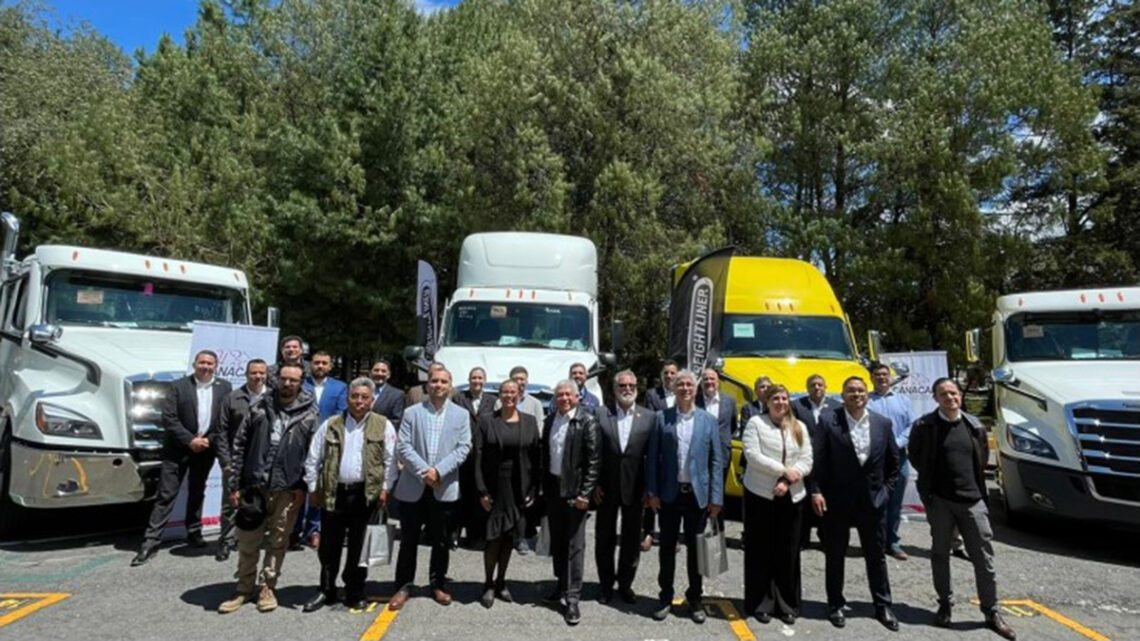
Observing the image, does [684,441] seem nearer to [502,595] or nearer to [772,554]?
[772,554]

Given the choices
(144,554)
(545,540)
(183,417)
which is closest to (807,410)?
(545,540)

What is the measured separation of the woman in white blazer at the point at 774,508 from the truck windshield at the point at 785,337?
4.28 meters

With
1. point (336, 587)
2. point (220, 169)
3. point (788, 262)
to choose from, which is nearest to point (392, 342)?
point (220, 169)

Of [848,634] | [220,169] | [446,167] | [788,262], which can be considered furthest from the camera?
[220,169]

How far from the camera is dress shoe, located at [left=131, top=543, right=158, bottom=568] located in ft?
23.3

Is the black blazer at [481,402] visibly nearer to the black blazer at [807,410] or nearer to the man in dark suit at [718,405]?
the man in dark suit at [718,405]

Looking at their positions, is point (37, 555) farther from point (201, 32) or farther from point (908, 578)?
point (201, 32)

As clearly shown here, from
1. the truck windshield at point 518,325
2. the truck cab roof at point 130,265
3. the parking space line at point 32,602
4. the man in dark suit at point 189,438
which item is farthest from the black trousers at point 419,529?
the truck cab roof at point 130,265

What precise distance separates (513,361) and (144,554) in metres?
4.29

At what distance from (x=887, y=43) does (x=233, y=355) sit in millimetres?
18754

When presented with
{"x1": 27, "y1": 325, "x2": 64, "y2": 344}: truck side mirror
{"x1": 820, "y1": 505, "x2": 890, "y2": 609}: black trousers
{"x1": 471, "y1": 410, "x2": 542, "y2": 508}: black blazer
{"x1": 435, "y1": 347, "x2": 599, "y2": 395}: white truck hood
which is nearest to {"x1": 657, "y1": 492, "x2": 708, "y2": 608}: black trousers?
{"x1": 820, "y1": 505, "x2": 890, "y2": 609}: black trousers

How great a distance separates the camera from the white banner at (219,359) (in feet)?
25.6

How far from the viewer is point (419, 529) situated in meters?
6.14

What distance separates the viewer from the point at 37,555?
7570 millimetres
